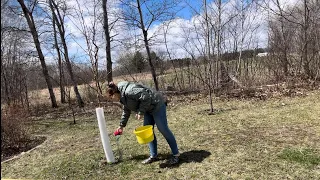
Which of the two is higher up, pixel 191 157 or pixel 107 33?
pixel 107 33

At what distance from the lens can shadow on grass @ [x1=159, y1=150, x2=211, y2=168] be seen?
431 cm

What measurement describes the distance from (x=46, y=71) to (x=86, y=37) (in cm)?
886

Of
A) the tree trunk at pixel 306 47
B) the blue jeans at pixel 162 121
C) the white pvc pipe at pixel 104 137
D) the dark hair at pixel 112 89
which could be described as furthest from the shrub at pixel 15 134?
the tree trunk at pixel 306 47

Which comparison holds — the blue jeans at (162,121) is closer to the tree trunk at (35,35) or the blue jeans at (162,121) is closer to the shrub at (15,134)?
the shrub at (15,134)

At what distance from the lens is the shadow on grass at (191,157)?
4.31m

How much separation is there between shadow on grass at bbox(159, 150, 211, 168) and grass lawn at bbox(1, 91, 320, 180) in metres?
0.01

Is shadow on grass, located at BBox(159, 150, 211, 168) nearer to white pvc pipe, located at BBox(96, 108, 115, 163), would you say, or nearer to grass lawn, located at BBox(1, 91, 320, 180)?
grass lawn, located at BBox(1, 91, 320, 180)

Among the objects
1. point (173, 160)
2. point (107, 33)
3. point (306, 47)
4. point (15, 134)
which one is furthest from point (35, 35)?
point (173, 160)

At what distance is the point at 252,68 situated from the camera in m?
12.8

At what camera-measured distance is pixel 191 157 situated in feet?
15.0

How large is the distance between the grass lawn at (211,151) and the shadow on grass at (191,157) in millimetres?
15

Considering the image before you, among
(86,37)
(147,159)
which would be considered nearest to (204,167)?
(147,159)

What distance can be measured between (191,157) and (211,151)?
0.38 meters

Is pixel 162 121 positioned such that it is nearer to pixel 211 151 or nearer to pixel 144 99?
pixel 144 99
